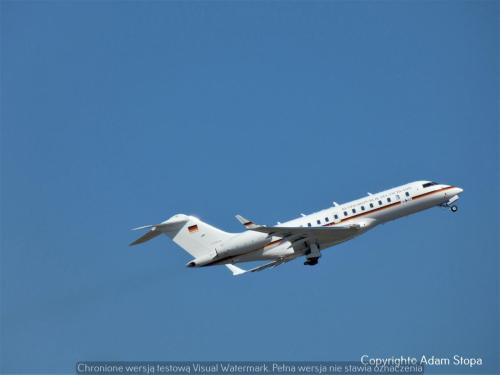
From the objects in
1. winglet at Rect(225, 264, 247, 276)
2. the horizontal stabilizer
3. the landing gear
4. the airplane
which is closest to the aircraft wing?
the airplane

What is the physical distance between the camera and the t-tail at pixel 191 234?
42.4 meters

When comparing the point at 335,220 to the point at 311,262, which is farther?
the point at 311,262

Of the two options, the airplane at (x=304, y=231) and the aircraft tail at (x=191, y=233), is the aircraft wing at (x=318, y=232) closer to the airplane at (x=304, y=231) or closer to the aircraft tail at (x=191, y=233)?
the airplane at (x=304, y=231)

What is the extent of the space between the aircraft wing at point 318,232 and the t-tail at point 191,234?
11.3 feet

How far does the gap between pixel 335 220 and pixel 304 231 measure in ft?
6.67

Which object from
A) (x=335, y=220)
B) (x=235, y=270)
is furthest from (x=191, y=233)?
(x=335, y=220)

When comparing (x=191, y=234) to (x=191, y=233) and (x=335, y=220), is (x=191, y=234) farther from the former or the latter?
(x=335, y=220)

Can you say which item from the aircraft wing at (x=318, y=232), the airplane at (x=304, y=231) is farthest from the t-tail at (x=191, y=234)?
the aircraft wing at (x=318, y=232)

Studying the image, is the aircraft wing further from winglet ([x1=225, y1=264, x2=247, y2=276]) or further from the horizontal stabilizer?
the horizontal stabilizer

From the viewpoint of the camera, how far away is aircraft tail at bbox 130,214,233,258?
4244 cm

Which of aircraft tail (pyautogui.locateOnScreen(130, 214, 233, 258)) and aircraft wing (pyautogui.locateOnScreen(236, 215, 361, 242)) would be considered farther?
aircraft tail (pyautogui.locateOnScreen(130, 214, 233, 258))

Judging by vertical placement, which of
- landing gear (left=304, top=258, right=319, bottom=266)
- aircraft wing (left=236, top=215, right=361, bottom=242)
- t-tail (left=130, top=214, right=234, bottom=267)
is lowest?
landing gear (left=304, top=258, right=319, bottom=266)

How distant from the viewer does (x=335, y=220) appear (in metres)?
41.4

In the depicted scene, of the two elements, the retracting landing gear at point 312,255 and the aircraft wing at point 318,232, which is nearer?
the aircraft wing at point 318,232
